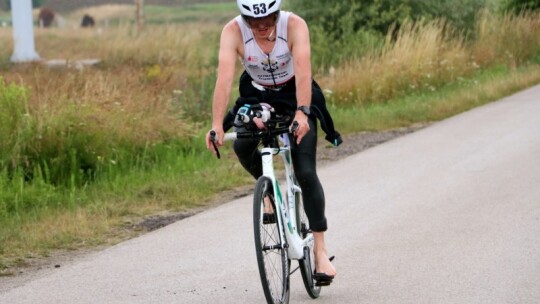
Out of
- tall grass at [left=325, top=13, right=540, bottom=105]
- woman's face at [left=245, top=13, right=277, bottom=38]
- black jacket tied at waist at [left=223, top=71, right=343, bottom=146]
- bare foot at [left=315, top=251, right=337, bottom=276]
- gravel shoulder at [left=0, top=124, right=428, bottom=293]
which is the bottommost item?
tall grass at [left=325, top=13, right=540, bottom=105]

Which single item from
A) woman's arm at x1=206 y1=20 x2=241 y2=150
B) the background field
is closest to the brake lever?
woman's arm at x1=206 y1=20 x2=241 y2=150

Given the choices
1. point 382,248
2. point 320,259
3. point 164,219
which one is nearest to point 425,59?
point 164,219

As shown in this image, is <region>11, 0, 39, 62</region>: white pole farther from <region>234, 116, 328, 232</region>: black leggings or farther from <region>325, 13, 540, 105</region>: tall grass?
<region>234, 116, 328, 232</region>: black leggings

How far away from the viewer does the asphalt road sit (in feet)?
24.9

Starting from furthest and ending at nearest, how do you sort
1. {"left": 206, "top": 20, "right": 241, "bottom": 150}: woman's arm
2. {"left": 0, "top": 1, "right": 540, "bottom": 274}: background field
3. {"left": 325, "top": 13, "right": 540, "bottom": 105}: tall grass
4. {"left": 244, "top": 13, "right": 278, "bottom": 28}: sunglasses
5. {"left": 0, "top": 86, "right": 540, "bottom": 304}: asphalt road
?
{"left": 325, "top": 13, "right": 540, "bottom": 105}: tall grass
{"left": 0, "top": 1, "right": 540, "bottom": 274}: background field
{"left": 0, "top": 86, "right": 540, "bottom": 304}: asphalt road
{"left": 206, "top": 20, "right": 241, "bottom": 150}: woman's arm
{"left": 244, "top": 13, "right": 278, "bottom": 28}: sunglasses

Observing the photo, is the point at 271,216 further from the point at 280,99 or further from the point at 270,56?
the point at 270,56

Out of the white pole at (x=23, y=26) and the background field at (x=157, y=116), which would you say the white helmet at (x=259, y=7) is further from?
the white pole at (x=23, y=26)

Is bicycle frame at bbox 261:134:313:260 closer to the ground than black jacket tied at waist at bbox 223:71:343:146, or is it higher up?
closer to the ground

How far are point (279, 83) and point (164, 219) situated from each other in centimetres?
380

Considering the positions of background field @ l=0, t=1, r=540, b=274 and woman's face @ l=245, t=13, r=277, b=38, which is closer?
woman's face @ l=245, t=13, r=277, b=38

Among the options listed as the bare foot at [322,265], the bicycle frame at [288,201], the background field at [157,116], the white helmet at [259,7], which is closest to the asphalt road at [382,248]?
the bare foot at [322,265]

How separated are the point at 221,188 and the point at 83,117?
5.81 feet

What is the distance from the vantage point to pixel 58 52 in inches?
1544

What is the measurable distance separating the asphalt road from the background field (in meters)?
0.73
